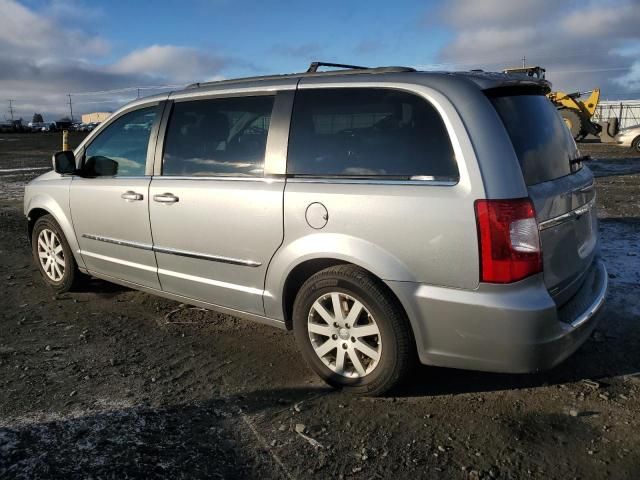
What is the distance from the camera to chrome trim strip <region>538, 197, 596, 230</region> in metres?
2.83

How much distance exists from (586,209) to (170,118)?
298 centimetres

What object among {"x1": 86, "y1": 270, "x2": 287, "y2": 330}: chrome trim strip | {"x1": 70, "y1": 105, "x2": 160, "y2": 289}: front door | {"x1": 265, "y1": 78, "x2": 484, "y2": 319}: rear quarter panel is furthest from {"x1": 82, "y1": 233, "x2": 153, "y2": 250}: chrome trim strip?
{"x1": 265, "y1": 78, "x2": 484, "y2": 319}: rear quarter panel

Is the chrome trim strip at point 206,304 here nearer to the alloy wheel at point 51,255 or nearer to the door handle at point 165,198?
the alloy wheel at point 51,255

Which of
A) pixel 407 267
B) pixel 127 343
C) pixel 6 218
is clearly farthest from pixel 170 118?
pixel 6 218

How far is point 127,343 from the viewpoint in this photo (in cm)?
418

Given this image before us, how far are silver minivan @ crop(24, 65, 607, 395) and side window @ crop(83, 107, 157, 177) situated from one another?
10cm

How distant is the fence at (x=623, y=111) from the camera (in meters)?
37.7

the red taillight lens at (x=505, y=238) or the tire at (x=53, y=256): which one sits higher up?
the red taillight lens at (x=505, y=238)

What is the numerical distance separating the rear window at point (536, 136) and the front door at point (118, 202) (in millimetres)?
2639

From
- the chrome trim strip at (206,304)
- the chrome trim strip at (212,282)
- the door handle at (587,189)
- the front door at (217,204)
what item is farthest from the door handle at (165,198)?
the door handle at (587,189)

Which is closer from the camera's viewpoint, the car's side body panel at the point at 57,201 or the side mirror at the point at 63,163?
the side mirror at the point at 63,163

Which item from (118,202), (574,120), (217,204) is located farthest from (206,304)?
(574,120)

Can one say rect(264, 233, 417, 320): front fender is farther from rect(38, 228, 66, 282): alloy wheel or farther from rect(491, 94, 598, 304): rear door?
rect(38, 228, 66, 282): alloy wheel

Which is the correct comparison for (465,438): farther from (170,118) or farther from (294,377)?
(170,118)
